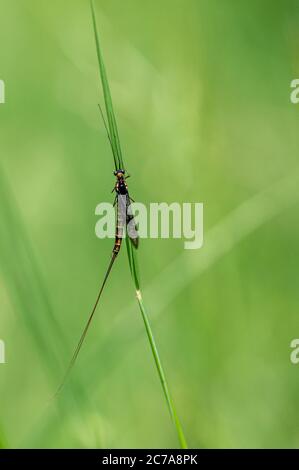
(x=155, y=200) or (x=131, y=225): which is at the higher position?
(x=155, y=200)

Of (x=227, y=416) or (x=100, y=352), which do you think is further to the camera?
(x=227, y=416)

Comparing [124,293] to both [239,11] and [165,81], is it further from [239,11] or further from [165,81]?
[239,11]

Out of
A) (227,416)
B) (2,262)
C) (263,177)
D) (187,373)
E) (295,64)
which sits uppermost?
(295,64)

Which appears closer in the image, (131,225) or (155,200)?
(131,225)

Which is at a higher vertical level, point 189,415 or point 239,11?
point 239,11
